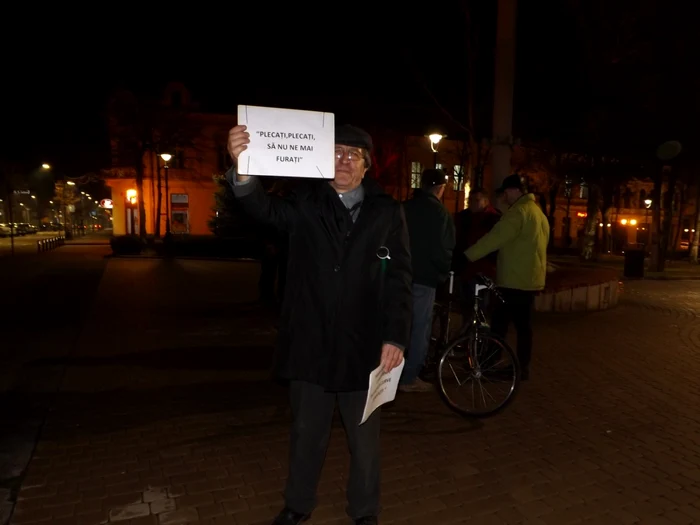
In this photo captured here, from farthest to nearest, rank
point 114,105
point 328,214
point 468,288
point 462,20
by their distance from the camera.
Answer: point 114,105, point 462,20, point 468,288, point 328,214

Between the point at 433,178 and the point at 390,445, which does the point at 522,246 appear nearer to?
the point at 433,178

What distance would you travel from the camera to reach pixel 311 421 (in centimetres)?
301

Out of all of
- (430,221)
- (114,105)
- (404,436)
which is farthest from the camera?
(114,105)

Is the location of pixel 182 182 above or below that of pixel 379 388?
above

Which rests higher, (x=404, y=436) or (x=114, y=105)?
(x=114, y=105)

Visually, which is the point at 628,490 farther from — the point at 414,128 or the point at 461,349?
the point at 414,128

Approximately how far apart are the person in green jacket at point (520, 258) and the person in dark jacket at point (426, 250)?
517mm

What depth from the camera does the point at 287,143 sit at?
107 inches

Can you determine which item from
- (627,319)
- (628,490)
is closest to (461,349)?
(628,490)

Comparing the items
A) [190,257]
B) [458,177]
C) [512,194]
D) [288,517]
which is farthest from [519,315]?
[458,177]

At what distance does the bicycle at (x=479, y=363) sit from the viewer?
200 inches

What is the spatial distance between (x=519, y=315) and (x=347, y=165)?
3438 mm

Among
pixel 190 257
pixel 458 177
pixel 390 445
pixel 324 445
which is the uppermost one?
pixel 458 177

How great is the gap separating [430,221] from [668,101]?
19.0m
